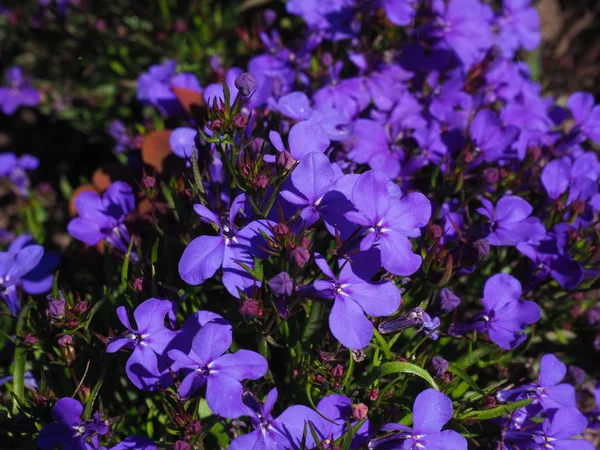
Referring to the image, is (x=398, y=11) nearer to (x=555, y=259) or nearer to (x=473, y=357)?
(x=555, y=259)

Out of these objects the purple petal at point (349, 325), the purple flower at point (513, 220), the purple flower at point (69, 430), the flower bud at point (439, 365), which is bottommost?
the purple flower at point (69, 430)

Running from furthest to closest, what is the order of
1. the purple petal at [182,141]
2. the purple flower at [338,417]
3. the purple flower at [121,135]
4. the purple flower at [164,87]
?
the purple flower at [121,135] → the purple flower at [164,87] → the purple petal at [182,141] → the purple flower at [338,417]

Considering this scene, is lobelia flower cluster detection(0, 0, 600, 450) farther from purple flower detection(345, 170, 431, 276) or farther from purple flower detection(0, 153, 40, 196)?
purple flower detection(0, 153, 40, 196)

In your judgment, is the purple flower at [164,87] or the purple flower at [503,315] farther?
the purple flower at [164,87]

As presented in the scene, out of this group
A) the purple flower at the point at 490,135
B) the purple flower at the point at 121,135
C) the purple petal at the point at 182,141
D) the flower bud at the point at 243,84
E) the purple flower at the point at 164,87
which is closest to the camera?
the flower bud at the point at 243,84

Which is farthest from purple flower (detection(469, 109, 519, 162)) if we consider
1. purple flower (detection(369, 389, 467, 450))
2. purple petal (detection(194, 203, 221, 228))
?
purple petal (detection(194, 203, 221, 228))

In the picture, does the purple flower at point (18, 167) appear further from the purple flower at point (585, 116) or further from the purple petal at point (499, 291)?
the purple flower at point (585, 116)

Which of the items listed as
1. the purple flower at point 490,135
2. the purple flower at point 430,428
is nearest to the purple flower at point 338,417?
the purple flower at point 430,428
